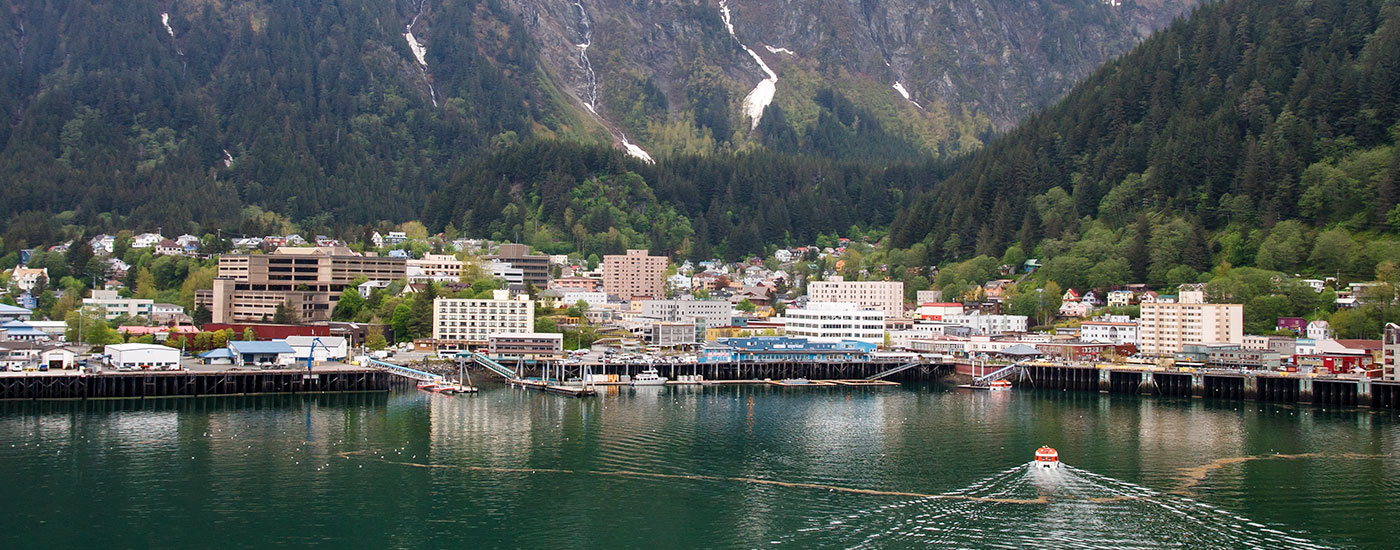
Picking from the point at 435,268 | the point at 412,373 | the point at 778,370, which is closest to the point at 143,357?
the point at 412,373

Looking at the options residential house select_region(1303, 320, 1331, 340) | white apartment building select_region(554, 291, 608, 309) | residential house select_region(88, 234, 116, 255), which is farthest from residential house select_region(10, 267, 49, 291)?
residential house select_region(1303, 320, 1331, 340)

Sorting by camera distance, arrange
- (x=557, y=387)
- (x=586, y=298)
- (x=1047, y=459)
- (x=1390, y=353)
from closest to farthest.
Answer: (x=1047, y=459) < (x=1390, y=353) < (x=557, y=387) < (x=586, y=298)

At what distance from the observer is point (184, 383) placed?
239 feet

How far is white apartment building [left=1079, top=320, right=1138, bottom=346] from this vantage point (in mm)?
99125

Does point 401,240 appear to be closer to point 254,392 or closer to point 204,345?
point 204,345

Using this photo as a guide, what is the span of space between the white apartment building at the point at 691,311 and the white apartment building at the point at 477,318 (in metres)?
19.1

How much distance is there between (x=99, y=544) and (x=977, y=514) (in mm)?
25710

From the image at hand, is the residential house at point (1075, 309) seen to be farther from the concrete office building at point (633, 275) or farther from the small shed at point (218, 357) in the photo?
the small shed at point (218, 357)

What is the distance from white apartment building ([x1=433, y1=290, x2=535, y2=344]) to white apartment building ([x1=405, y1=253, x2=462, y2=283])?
79.2ft

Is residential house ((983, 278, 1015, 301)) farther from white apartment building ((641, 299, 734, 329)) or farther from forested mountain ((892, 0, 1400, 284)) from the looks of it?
white apartment building ((641, 299, 734, 329))

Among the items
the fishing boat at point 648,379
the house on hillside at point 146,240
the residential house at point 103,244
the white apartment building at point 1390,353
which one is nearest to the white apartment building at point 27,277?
the residential house at point 103,244

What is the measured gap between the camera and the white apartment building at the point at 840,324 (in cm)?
10519

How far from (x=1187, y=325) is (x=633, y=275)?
70381mm

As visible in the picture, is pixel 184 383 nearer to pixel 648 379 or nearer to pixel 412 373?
pixel 412 373
